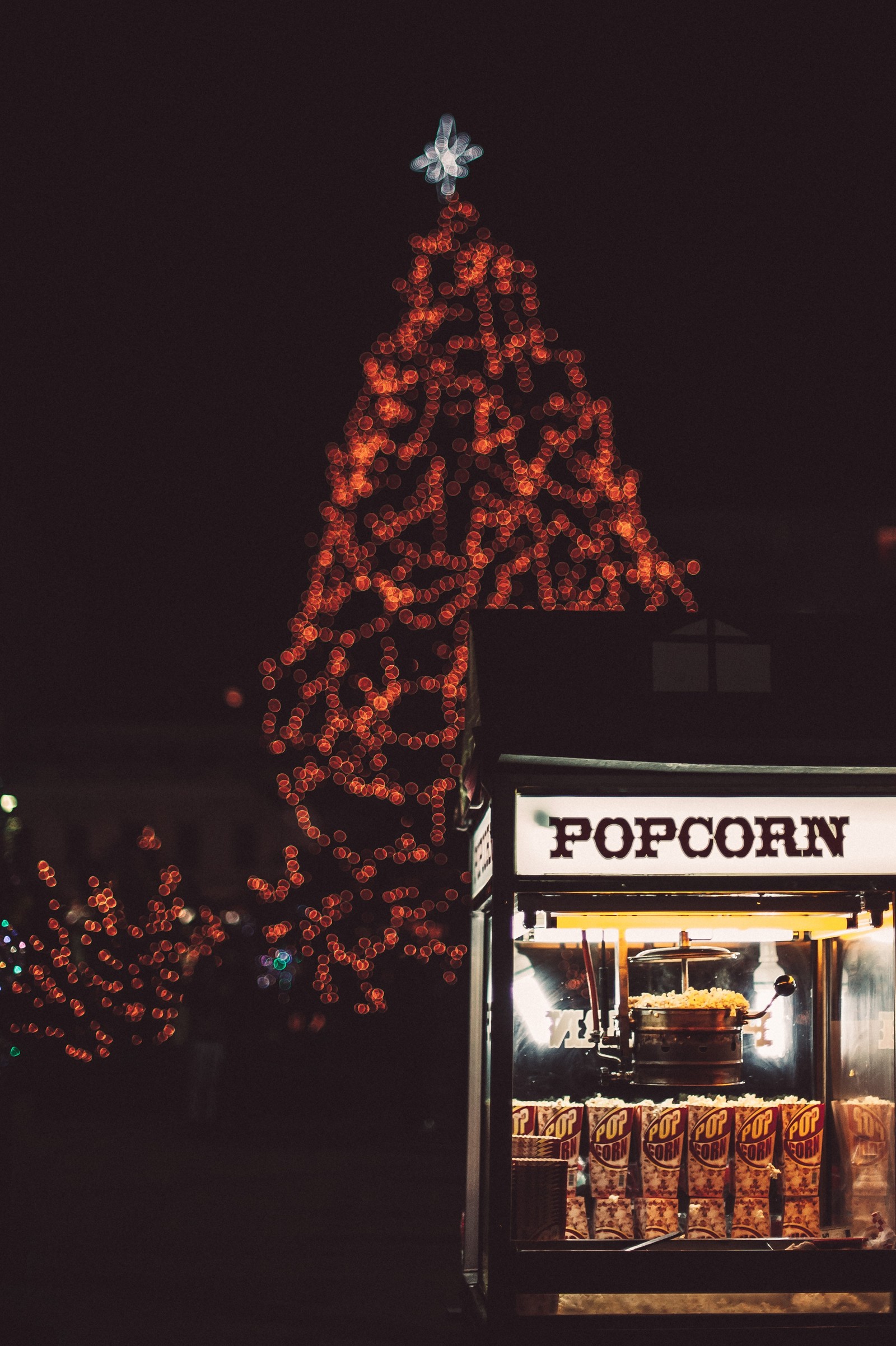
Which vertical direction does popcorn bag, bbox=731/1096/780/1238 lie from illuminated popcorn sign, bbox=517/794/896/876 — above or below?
below

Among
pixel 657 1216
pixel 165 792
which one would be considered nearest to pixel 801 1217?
pixel 657 1216

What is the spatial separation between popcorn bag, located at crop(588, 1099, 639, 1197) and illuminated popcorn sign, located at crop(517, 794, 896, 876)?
4.55 ft

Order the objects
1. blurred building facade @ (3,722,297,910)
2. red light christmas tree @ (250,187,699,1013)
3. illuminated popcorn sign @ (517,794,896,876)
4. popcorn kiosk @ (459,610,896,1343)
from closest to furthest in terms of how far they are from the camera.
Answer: popcorn kiosk @ (459,610,896,1343), illuminated popcorn sign @ (517,794,896,876), red light christmas tree @ (250,187,699,1013), blurred building facade @ (3,722,297,910)

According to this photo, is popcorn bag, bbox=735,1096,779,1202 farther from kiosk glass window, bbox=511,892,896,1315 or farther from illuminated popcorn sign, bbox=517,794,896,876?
illuminated popcorn sign, bbox=517,794,896,876

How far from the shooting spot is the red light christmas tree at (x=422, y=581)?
17391mm

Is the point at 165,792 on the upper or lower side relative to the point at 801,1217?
upper

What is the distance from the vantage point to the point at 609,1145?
22.2 feet

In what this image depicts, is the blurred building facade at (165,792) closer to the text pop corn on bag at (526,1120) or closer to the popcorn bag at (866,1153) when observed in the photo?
the text pop corn on bag at (526,1120)

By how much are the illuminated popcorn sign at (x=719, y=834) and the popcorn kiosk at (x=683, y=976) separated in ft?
0.03

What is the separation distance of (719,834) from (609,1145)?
171 cm

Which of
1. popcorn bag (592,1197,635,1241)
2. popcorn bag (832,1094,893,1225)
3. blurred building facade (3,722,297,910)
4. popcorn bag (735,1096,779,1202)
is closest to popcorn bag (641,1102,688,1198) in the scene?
popcorn bag (592,1197,635,1241)

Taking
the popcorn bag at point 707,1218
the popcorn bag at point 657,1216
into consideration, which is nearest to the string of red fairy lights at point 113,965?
the popcorn bag at point 657,1216

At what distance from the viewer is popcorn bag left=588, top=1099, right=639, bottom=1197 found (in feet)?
22.1

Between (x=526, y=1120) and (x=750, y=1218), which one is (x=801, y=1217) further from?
(x=526, y=1120)
